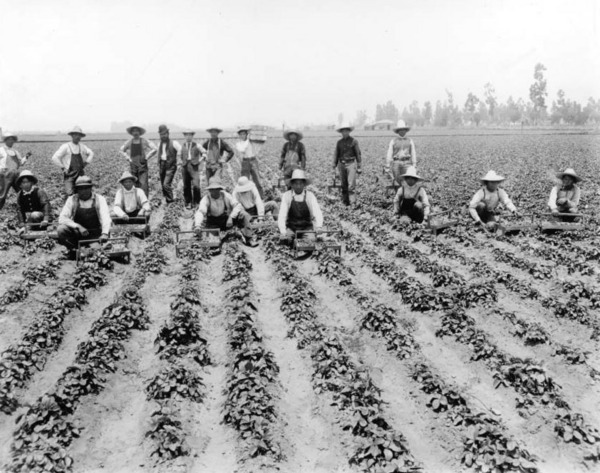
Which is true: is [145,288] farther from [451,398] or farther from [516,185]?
[516,185]

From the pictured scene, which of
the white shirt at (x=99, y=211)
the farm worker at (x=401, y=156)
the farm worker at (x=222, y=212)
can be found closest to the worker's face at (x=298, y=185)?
the farm worker at (x=222, y=212)

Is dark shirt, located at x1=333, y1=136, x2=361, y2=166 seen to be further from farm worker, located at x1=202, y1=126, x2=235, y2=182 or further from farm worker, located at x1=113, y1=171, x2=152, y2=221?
farm worker, located at x1=113, y1=171, x2=152, y2=221

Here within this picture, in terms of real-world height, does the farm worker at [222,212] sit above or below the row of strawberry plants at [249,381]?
above

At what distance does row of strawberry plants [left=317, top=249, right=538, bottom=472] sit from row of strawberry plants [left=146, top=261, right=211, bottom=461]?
1.88 metres

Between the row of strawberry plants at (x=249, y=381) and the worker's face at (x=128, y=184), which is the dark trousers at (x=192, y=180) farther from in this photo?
the row of strawberry plants at (x=249, y=381)

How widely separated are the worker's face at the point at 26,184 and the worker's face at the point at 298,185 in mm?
4703

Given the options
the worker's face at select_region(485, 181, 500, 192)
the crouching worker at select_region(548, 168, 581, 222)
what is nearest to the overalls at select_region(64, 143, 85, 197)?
the worker's face at select_region(485, 181, 500, 192)

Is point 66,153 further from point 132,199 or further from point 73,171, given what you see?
point 132,199

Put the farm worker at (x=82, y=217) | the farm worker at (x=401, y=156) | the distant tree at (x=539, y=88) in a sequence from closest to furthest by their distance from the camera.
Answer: the farm worker at (x=82, y=217)
the farm worker at (x=401, y=156)
the distant tree at (x=539, y=88)

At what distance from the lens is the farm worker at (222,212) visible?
8.87 m

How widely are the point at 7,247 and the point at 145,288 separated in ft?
10.8

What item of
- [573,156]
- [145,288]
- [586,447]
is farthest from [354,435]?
[573,156]

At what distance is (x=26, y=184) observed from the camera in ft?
30.1

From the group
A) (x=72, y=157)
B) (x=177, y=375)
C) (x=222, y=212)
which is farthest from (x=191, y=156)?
(x=177, y=375)
